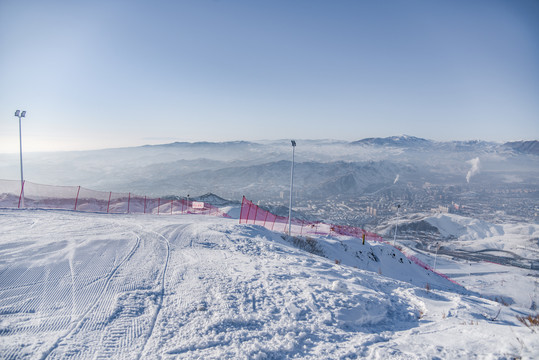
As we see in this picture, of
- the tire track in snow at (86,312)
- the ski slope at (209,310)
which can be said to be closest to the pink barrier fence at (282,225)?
the ski slope at (209,310)

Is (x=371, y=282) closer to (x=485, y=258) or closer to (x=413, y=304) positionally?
(x=413, y=304)

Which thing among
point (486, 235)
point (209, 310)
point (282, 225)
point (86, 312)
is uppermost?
point (86, 312)

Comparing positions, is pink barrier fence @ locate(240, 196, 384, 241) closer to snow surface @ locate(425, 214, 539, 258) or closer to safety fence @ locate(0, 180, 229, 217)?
safety fence @ locate(0, 180, 229, 217)

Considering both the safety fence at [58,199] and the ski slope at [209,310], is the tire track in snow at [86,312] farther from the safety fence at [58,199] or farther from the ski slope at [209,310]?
the safety fence at [58,199]

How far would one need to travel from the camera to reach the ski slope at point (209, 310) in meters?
4.80

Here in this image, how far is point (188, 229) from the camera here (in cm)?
1381

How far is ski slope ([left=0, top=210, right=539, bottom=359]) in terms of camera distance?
15.8ft

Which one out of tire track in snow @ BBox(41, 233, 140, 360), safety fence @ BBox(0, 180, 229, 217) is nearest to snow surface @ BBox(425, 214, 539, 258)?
safety fence @ BBox(0, 180, 229, 217)

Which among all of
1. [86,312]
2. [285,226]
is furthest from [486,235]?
[86,312]

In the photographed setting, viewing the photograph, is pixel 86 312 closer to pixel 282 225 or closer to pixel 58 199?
pixel 282 225

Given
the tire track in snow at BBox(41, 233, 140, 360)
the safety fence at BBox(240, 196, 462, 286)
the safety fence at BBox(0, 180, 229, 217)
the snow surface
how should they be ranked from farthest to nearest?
the snow surface
the safety fence at BBox(0, 180, 229, 217)
the safety fence at BBox(240, 196, 462, 286)
the tire track in snow at BBox(41, 233, 140, 360)

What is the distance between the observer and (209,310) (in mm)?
6086

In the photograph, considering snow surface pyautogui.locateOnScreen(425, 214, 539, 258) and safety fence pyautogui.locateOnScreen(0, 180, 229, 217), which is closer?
safety fence pyautogui.locateOnScreen(0, 180, 229, 217)

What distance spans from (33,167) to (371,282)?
23772 cm
